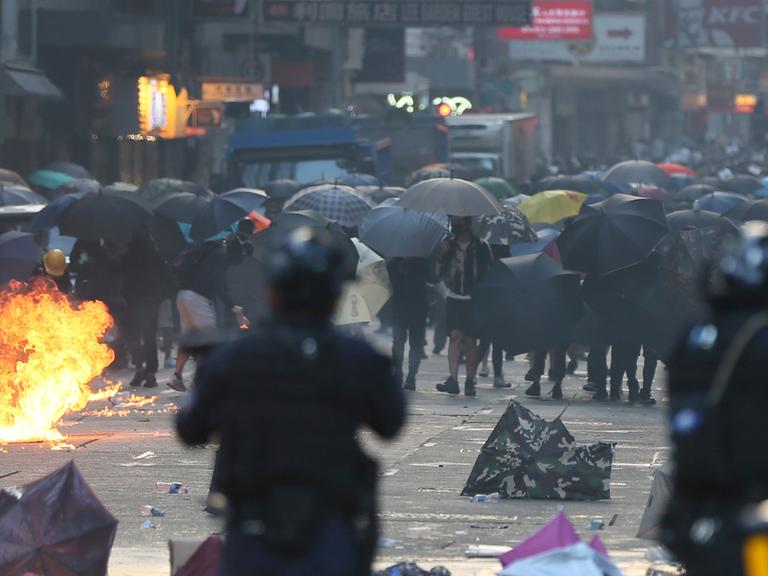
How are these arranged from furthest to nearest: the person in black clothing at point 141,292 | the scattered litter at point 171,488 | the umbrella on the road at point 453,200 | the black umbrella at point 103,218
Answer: the black umbrella at point 103,218, the person in black clothing at point 141,292, the umbrella on the road at point 453,200, the scattered litter at point 171,488

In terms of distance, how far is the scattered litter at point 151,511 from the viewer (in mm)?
10938

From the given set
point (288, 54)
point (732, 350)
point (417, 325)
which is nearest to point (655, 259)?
point (417, 325)

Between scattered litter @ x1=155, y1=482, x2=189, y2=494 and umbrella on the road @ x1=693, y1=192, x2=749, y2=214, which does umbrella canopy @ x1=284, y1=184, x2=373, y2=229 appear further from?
scattered litter @ x1=155, y1=482, x2=189, y2=494

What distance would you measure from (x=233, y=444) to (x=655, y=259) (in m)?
12.3

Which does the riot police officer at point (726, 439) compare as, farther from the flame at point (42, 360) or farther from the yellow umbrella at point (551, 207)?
the yellow umbrella at point (551, 207)

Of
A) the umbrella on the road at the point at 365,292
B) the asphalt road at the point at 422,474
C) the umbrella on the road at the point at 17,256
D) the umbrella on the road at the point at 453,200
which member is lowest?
the asphalt road at the point at 422,474

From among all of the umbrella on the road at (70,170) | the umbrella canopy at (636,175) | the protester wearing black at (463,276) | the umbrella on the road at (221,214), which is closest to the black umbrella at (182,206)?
the umbrella on the road at (221,214)

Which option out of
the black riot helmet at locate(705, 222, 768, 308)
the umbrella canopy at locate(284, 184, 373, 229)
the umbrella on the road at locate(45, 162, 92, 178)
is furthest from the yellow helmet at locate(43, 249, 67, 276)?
the umbrella on the road at locate(45, 162, 92, 178)

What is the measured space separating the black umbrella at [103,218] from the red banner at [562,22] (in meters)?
63.5

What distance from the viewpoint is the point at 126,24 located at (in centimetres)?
3916

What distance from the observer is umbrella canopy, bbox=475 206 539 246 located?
19844mm

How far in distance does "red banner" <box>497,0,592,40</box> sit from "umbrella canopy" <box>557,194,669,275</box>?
64.7 metres

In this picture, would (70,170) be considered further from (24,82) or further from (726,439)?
(726,439)

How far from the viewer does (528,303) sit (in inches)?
687
